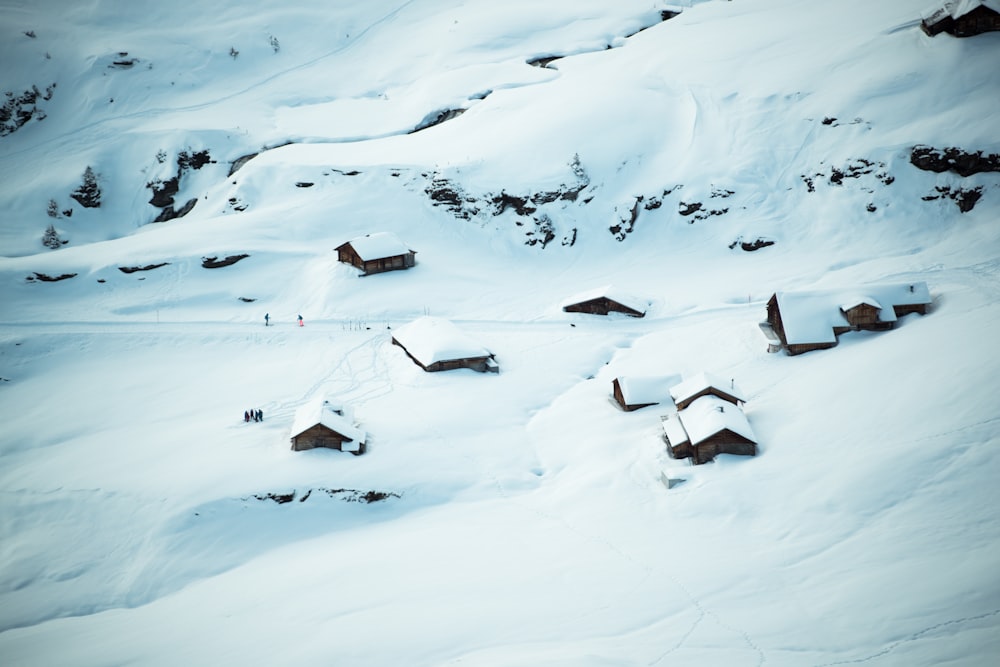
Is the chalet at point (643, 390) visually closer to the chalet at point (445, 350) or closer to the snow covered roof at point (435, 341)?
the chalet at point (445, 350)

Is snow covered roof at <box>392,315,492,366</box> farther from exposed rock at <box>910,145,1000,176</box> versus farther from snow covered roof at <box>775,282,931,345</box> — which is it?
exposed rock at <box>910,145,1000,176</box>

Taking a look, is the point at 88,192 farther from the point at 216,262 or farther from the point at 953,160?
the point at 953,160

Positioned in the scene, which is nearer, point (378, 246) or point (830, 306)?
point (830, 306)

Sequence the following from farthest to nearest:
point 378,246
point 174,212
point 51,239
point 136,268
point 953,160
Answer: point 174,212
point 51,239
point 136,268
point 378,246
point 953,160

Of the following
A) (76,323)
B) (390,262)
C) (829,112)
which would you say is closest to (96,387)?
(76,323)

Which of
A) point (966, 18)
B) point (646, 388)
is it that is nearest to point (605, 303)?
point (646, 388)

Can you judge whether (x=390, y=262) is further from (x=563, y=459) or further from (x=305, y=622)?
(x=305, y=622)

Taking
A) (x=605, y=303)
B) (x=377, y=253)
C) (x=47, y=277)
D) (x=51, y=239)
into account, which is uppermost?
(x=51, y=239)
